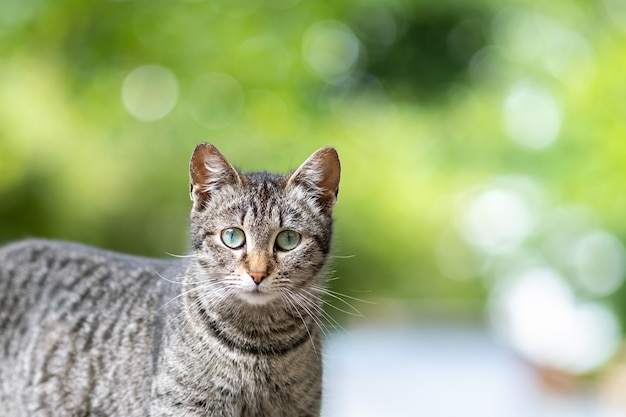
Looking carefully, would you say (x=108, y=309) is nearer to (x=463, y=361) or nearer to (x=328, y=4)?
(x=328, y=4)

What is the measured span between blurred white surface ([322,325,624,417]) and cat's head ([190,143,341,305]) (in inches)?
86.0

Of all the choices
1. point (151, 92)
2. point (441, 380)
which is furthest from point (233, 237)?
point (441, 380)

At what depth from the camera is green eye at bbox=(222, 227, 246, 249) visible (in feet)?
5.26

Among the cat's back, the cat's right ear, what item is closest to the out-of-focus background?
the cat's back

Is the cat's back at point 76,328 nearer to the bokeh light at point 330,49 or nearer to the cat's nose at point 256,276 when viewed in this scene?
the cat's nose at point 256,276

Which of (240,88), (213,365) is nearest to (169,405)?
(213,365)

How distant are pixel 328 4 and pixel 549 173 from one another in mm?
2068

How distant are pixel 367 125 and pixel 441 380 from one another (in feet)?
6.21

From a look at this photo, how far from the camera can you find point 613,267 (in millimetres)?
6027

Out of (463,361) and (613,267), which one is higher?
(613,267)

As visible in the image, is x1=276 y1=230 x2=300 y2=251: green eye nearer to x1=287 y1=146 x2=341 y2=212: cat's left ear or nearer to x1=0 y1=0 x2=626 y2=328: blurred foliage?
x1=287 y1=146 x2=341 y2=212: cat's left ear

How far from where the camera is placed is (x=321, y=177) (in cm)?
167

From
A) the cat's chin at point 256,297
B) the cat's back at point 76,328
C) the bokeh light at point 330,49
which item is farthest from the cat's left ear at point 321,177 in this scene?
the bokeh light at point 330,49

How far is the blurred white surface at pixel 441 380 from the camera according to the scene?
4.70m
